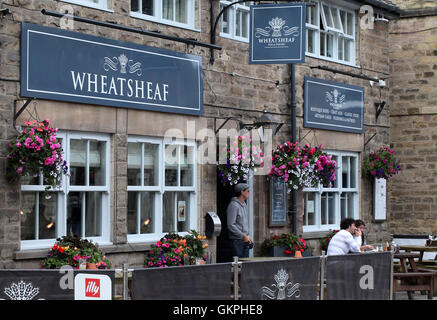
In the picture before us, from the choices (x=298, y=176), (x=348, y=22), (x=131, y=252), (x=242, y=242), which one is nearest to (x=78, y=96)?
(x=131, y=252)

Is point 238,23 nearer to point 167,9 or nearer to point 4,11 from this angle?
point 167,9

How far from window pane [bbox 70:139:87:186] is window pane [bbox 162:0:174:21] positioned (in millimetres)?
2701

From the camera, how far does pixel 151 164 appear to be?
42.9 ft

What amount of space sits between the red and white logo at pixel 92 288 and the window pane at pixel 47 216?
12.8ft

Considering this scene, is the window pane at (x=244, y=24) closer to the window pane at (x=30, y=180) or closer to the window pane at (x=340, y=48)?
the window pane at (x=340, y=48)

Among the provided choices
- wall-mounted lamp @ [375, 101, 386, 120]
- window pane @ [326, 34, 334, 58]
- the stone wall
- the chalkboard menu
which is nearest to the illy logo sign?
the chalkboard menu

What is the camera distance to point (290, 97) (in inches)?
624

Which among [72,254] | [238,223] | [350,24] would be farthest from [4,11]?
[350,24]

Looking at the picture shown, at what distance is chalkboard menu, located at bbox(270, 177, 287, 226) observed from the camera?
15.3 metres

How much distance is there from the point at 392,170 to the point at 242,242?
5.51 metres

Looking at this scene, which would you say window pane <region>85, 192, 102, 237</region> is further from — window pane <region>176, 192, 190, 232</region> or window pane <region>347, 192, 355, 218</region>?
window pane <region>347, 192, 355, 218</region>
